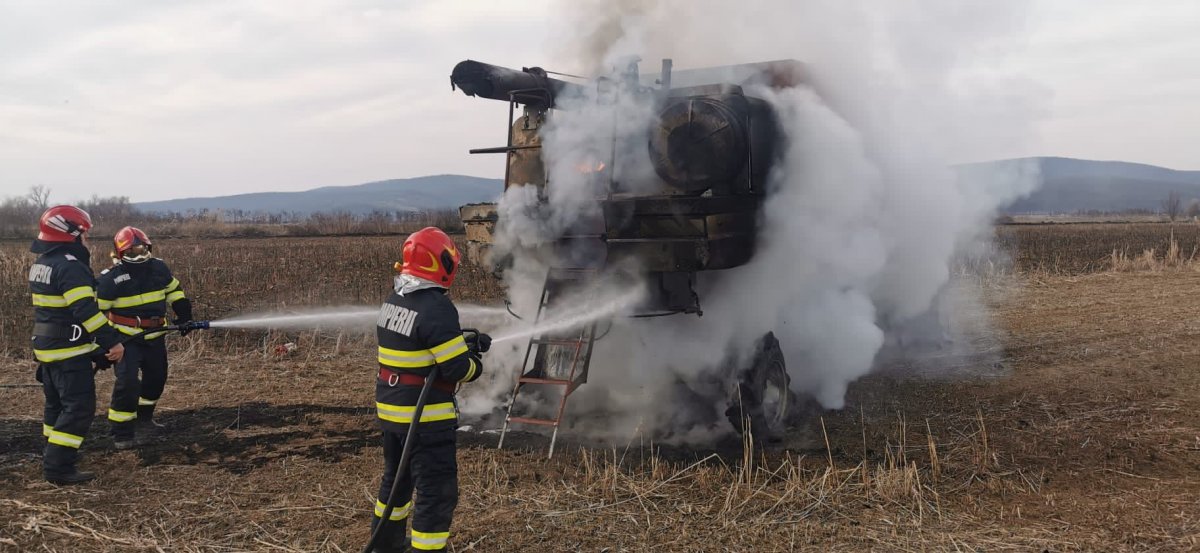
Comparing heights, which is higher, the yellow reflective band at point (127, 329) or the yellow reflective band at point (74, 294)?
the yellow reflective band at point (74, 294)

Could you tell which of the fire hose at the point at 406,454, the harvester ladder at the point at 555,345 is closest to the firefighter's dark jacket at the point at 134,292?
the harvester ladder at the point at 555,345

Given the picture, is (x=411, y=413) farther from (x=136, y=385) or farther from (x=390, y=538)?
(x=136, y=385)

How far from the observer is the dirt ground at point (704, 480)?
4.54 m

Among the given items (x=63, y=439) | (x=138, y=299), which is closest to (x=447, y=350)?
(x=63, y=439)

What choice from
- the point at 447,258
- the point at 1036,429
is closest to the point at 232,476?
the point at 447,258

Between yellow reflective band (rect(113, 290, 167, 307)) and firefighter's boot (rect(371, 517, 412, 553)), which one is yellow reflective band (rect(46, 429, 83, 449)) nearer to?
yellow reflective band (rect(113, 290, 167, 307))

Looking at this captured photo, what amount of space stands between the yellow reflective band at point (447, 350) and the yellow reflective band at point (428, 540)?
0.89 m

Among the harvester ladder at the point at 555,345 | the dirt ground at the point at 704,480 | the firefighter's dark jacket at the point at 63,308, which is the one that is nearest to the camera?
the dirt ground at the point at 704,480

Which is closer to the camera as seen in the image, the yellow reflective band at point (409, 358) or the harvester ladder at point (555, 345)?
the yellow reflective band at point (409, 358)

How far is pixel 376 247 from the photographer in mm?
26641

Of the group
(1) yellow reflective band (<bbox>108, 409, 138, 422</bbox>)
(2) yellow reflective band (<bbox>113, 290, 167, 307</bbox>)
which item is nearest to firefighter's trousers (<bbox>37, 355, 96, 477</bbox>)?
(1) yellow reflective band (<bbox>108, 409, 138, 422</bbox>)

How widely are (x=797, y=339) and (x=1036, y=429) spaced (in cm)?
223

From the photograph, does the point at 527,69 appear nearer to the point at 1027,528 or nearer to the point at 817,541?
the point at 817,541

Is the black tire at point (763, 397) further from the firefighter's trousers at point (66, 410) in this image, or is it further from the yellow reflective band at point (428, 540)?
the firefighter's trousers at point (66, 410)
